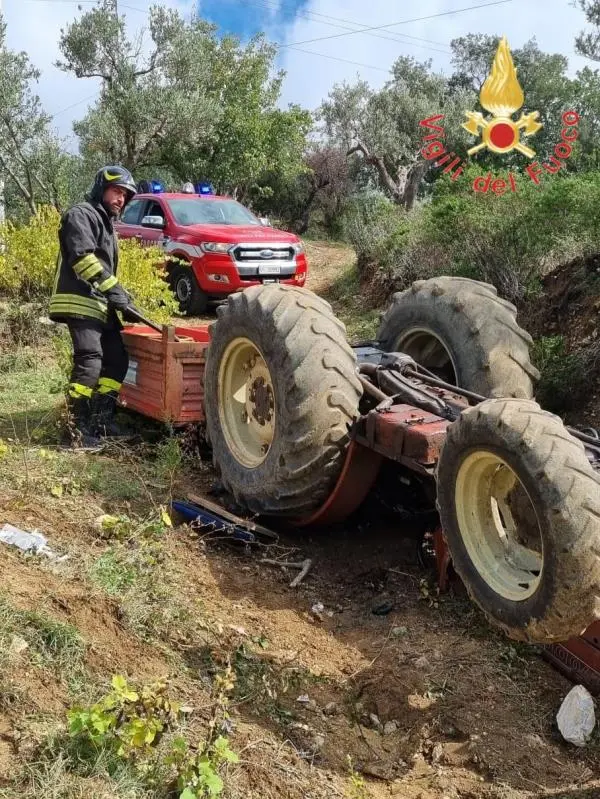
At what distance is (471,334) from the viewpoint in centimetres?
491

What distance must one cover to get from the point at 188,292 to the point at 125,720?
9.95 metres

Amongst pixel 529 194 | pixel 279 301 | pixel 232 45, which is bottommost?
pixel 279 301

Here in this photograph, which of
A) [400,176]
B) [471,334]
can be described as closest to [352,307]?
[471,334]

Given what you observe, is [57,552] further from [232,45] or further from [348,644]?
[232,45]

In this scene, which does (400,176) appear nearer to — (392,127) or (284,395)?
(392,127)

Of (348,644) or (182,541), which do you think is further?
(182,541)

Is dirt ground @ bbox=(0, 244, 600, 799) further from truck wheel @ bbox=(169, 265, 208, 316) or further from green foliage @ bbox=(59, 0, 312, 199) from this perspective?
green foliage @ bbox=(59, 0, 312, 199)

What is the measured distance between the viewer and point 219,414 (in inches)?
202

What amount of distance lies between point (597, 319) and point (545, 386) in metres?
1.33

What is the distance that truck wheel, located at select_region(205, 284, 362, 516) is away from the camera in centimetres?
411

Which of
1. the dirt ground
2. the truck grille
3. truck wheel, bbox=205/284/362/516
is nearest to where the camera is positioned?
the dirt ground

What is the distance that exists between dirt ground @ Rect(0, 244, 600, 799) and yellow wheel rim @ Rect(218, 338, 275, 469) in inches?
27.5

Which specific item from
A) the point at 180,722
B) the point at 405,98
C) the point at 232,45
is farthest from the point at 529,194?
the point at 405,98

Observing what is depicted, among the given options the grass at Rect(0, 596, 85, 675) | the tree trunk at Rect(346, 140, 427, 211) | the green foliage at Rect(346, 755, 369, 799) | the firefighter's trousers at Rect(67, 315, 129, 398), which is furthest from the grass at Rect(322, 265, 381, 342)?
the tree trunk at Rect(346, 140, 427, 211)
